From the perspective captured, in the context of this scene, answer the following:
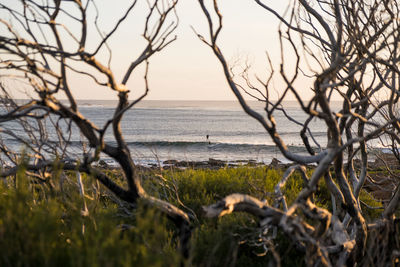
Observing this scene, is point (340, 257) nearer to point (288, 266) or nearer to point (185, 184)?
point (288, 266)

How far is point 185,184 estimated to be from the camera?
283 inches

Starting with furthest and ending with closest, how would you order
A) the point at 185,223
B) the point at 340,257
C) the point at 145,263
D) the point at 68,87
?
the point at 340,257 → the point at 185,223 → the point at 68,87 → the point at 145,263

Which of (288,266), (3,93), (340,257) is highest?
(3,93)

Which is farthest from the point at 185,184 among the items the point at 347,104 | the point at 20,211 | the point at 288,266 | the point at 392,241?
the point at 20,211

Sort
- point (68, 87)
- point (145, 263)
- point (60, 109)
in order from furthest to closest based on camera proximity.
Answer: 1. point (68, 87)
2. point (60, 109)
3. point (145, 263)

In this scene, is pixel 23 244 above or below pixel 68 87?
below

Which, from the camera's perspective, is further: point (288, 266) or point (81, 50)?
point (288, 266)

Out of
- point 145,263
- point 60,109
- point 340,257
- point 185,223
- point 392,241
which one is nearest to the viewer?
point 145,263

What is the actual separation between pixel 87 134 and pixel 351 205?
96.3 inches

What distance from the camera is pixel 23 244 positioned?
9.13 ft

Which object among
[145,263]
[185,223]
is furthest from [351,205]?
[145,263]

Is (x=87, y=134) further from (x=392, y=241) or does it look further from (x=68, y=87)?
(x=392, y=241)

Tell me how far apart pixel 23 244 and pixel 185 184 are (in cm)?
448

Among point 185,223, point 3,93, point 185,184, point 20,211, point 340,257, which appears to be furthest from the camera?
point 185,184
